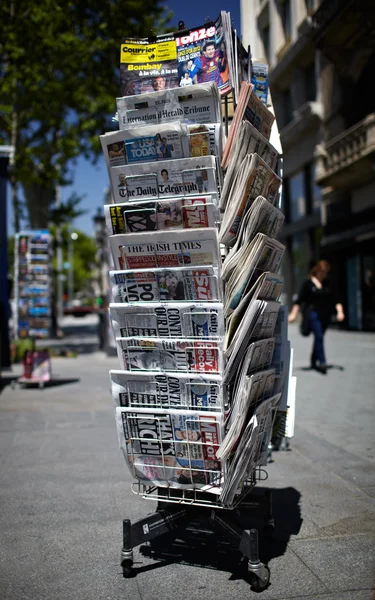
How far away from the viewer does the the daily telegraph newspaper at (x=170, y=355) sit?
3.01 meters

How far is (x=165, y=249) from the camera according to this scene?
10.1 feet

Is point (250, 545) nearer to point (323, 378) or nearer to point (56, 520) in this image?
point (56, 520)

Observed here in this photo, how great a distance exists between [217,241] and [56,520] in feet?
7.55

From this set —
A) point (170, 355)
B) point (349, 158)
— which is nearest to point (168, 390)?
point (170, 355)

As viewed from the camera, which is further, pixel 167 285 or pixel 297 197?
pixel 297 197

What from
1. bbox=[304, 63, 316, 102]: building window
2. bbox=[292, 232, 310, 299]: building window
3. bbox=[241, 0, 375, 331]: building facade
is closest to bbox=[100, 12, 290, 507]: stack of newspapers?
bbox=[241, 0, 375, 331]: building facade

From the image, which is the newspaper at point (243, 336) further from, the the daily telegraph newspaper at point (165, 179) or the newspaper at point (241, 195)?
the the daily telegraph newspaper at point (165, 179)

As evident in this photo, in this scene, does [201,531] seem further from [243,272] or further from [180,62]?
[180,62]

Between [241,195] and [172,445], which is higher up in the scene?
[241,195]

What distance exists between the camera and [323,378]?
1002cm

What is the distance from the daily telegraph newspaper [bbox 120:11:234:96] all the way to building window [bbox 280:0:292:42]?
80.6 feet

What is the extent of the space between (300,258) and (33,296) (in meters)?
17.9

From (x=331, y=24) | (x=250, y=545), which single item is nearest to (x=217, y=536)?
(x=250, y=545)

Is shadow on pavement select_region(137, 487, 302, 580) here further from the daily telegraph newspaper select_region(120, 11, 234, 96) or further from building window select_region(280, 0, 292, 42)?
building window select_region(280, 0, 292, 42)
